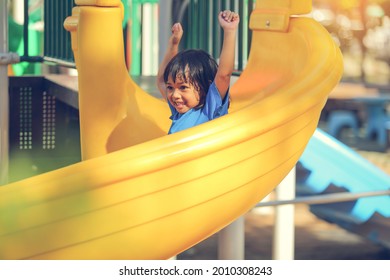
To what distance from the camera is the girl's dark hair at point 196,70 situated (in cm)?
207

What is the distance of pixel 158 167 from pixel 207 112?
0.44 meters

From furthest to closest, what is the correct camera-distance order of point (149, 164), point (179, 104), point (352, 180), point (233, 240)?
point (352, 180)
point (233, 240)
point (179, 104)
point (149, 164)

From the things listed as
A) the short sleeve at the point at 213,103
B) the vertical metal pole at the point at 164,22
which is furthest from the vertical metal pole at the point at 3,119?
the short sleeve at the point at 213,103

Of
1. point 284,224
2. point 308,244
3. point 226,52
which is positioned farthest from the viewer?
point 308,244

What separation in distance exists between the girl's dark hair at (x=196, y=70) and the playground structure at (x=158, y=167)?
0.62 ft

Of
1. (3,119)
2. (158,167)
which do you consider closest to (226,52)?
(158,167)

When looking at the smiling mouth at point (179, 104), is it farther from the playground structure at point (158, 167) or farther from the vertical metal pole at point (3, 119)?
the vertical metal pole at point (3, 119)

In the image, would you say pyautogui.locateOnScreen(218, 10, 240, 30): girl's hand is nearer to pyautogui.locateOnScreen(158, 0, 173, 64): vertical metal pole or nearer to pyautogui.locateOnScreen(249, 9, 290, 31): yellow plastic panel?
pyautogui.locateOnScreen(249, 9, 290, 31): yellow plastic panel

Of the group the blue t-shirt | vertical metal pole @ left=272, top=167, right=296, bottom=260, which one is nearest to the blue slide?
vertical metal pole @ left=272, top=167, right=296, bottom=260

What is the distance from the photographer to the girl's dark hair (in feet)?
6.79

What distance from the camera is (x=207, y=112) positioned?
6.78 ft

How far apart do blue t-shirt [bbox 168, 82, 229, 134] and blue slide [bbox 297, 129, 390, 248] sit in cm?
149

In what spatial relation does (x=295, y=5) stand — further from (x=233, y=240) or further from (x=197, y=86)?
(x=233, y=240)
